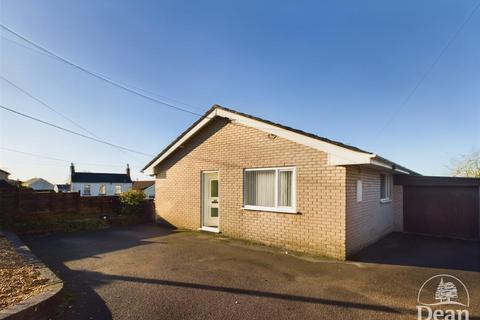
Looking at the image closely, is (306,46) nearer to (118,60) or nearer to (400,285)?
(118,60)

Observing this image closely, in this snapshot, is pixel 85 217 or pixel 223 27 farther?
pixel 85 217

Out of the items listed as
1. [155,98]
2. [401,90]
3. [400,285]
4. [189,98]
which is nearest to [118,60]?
[155,98]

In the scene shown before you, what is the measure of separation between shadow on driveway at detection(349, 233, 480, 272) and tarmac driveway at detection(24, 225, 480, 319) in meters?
0.03

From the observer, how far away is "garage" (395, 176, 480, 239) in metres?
10.6

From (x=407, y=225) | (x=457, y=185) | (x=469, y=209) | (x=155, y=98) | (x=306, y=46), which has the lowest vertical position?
(x=407, y=225)

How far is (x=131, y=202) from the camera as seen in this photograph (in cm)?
1380

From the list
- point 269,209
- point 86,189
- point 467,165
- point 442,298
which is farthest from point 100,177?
point 442,298

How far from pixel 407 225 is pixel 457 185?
253cm

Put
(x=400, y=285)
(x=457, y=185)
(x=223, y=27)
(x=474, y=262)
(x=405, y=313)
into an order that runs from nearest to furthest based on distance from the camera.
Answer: (x=405, y=313) < (x=400, y=285) < (x=474, y=262) < (x=223, y=27) < (x=457, y=185)

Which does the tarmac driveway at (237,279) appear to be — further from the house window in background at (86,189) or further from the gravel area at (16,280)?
the house window in background at (86,189)

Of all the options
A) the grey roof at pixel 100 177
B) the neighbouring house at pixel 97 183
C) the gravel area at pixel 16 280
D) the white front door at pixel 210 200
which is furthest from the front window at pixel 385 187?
the grey roof at pixel 100 177

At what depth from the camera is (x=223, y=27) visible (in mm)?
10156

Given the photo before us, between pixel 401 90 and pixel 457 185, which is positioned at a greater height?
pixel 401 90

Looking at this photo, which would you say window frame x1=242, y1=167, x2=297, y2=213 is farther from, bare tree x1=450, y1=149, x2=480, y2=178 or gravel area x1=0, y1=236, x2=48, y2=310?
bare tree x1=450, y1=149, x2=480, y2=178
